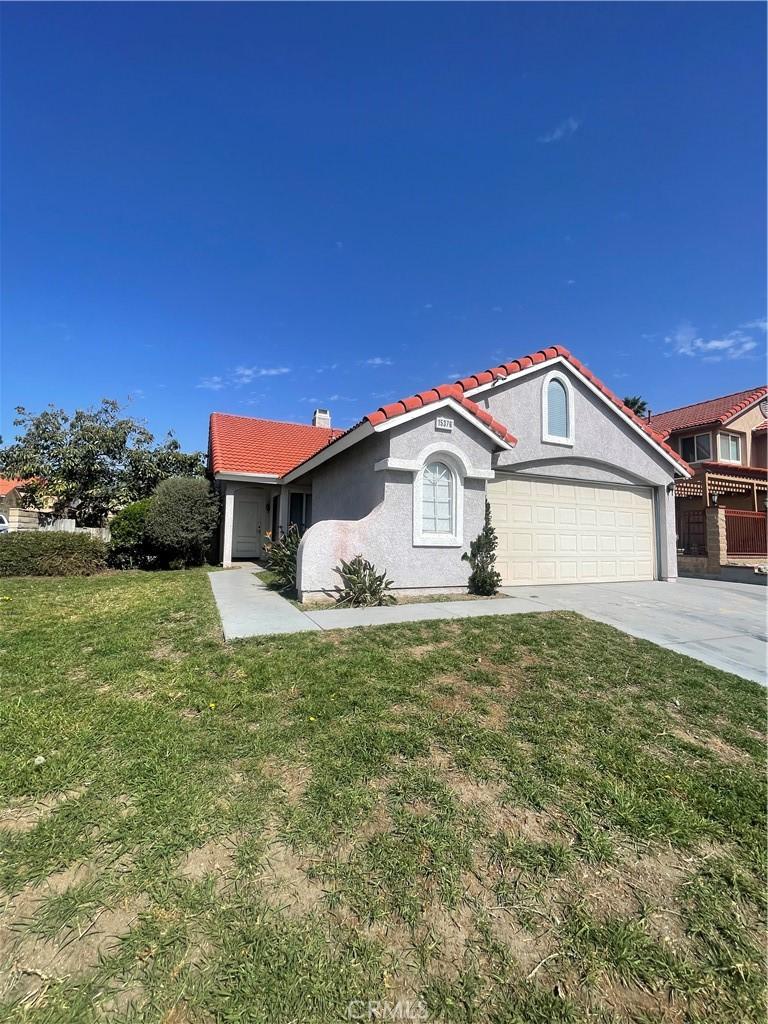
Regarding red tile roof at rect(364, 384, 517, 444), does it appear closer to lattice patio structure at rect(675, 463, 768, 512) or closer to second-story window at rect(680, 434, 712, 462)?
lattice patio structure at rect(675, 463, 768, 512)

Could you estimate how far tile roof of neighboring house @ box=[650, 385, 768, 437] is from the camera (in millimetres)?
21062

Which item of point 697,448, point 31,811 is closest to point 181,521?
point 31,811

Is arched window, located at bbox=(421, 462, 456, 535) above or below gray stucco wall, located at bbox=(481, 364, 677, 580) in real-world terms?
below

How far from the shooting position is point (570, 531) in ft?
36.8

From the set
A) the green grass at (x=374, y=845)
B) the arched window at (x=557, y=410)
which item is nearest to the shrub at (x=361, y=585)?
the green grass at (x=374, y=845)

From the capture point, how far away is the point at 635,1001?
5.65 ft

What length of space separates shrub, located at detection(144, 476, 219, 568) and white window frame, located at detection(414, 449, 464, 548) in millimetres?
7604

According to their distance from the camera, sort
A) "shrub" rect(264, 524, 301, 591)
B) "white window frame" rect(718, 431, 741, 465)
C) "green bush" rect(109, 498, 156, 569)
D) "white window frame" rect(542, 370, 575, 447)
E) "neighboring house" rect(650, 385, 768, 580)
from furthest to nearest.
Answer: "white window frame" rect(718, 431, 741, 465), "neighboring house" rect(650, 385, 768, 580), "green bush" rect(109, 498, 156, 569), "white window frame" rect(542, 370, 575, 447), "shrub" rect(264, 524, 301, 591)

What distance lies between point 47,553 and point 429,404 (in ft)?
34.6

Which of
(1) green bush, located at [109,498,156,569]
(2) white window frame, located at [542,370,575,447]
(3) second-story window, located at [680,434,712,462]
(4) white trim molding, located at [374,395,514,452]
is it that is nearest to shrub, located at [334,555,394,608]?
(4) white trim molding, located at [374,395,514,452]

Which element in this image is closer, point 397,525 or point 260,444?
point 397,525

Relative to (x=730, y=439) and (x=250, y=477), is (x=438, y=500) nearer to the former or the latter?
(x=250, y=477)

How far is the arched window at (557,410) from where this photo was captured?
428 inches

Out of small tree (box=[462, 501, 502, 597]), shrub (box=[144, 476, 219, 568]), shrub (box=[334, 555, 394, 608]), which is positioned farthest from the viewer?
shrub (box=[144, 476, 219, 568])
